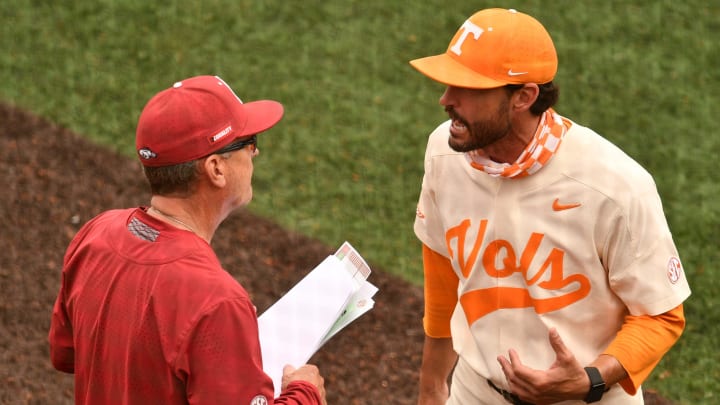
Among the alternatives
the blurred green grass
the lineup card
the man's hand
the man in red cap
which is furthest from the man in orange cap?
the blurred green grass

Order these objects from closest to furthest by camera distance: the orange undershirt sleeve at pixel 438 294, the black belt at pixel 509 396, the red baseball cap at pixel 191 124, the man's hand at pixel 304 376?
the red baseball cap at pixel 191 124, the man's hand at pixel 304 376, the black belt at pixel 509 396, the orange undershirt sleeve at pixel 438 294

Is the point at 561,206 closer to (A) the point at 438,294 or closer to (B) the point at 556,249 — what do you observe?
(B) the point at 556,249

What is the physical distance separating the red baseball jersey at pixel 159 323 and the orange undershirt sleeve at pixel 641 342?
41.0 inches

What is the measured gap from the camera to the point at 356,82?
8.88 meters

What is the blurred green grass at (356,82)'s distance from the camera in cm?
773

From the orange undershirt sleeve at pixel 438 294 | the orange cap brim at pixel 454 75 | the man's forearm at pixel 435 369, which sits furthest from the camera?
the man's forearm at pixel 435 369

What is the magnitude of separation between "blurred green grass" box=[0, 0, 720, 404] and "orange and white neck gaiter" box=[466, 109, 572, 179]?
11.1ft

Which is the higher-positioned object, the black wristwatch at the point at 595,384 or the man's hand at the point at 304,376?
the man's hand at the point at 304,376

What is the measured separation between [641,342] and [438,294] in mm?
973

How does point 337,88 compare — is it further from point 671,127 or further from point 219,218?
point 219,218

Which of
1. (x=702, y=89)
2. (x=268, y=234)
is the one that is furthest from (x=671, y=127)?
(x=268, y=234)

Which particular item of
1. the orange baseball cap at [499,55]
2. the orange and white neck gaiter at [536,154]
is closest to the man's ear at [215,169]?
the orange baseball cap at [499,55]

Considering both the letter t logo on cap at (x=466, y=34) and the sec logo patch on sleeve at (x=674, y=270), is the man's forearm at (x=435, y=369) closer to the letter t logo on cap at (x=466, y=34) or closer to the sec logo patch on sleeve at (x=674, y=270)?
the sec logo patch on sleeve at (x=674, y=270)

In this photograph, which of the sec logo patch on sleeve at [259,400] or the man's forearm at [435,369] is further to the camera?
the man's forearm at [435,369]
